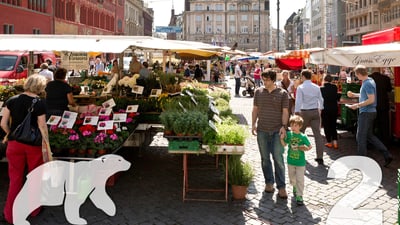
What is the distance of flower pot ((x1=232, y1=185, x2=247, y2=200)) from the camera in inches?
242

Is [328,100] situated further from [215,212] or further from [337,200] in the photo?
[215,212]

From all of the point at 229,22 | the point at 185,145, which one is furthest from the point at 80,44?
the point at 229,22

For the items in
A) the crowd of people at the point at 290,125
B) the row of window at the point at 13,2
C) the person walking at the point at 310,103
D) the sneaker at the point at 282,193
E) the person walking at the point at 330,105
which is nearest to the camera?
the crowd of people at the point at 290,125

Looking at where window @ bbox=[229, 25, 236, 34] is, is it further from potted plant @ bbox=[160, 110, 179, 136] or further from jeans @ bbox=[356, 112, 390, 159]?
potted plant @ bbox=[160, 110, 179, 136]

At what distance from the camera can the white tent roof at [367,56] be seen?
7555 mm

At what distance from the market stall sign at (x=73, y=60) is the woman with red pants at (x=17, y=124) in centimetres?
643

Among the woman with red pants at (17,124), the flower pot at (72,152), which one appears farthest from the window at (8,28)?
the woman with red pants at (17,124)

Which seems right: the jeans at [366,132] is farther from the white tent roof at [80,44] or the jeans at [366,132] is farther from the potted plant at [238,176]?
the white tent roof at [80,44]

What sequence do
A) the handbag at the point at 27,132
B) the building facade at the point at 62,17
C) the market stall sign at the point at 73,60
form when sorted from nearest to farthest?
the handbag at the point at 27,132 → the market stall sign at the point at 73,60 → the building facade at the point at 62,17

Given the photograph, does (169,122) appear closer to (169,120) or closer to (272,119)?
(169,120)

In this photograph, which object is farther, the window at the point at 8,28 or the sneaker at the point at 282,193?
the window at the point at 8,28

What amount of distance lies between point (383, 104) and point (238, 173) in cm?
465

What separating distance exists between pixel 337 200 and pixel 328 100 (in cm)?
366

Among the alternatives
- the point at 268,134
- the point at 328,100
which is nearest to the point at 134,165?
the point at 268,134
